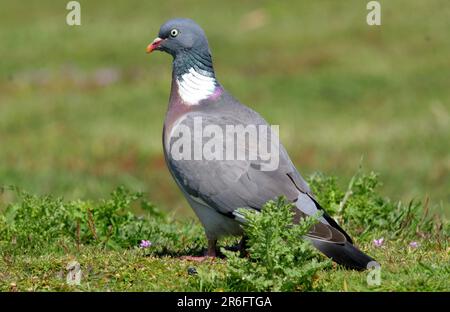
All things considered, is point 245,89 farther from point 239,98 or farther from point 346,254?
point 346,254

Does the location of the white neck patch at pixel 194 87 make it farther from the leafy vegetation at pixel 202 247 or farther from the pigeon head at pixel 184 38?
the leafy vegetation at pixel 202 247

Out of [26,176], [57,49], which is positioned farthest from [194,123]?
[57,49]

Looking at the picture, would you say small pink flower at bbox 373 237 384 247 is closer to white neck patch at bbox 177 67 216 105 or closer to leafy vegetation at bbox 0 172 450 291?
leafy vegetation at bbox 0 172 450 291

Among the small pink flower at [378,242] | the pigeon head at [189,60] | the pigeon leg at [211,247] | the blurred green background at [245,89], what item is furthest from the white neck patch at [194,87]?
the blurred green background at [245,89]

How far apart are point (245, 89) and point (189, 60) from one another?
10.9m

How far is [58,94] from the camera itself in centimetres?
Answer: 1933

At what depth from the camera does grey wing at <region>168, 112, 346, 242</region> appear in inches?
280

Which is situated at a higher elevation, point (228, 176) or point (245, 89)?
point (228, 176)

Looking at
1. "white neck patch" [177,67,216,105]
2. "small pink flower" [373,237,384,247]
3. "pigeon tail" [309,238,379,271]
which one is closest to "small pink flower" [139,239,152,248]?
"white neck patch" [177,67,216,105]

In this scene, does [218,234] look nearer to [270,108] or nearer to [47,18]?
[270,108]

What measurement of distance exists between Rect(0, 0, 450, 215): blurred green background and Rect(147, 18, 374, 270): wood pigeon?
2.74 metres

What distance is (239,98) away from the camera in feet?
60.1

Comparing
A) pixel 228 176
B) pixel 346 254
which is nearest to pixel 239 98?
pixel 228 176
